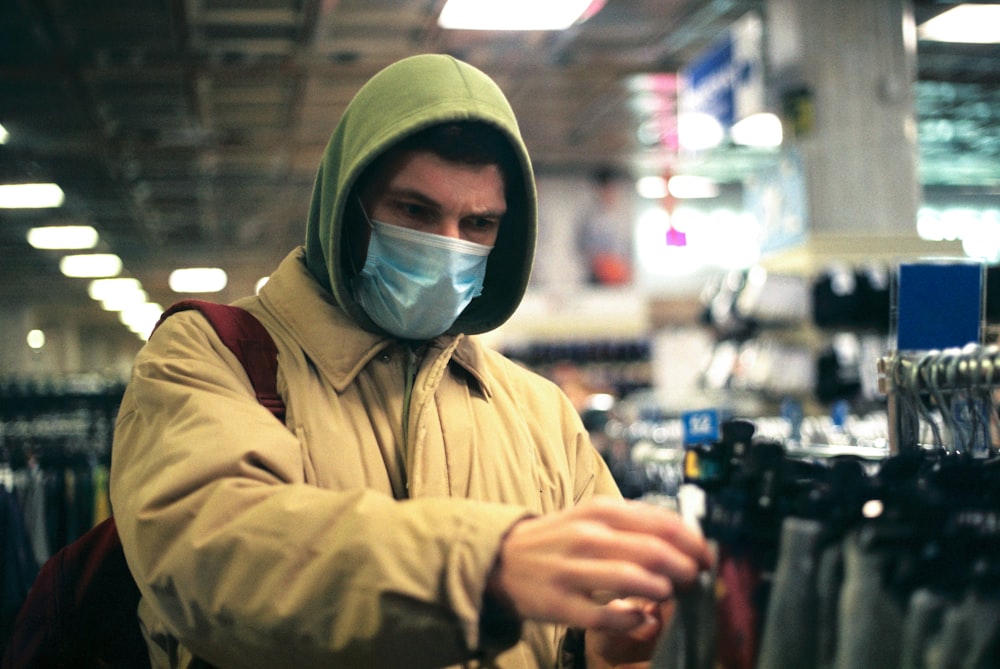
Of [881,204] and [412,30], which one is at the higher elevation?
[412,30]

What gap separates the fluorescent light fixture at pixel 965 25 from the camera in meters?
7.69

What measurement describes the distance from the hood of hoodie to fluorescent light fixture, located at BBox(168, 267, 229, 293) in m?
18.3

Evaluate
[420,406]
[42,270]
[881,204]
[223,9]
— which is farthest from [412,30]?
[42,270]

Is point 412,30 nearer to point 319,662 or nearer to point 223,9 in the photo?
point 223,9

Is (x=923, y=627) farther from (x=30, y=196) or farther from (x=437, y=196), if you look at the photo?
(x=30, y=196)

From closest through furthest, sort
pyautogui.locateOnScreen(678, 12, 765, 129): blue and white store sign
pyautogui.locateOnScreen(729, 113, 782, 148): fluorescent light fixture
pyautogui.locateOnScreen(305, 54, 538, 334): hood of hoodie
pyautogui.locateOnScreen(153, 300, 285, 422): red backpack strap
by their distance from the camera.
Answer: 1. pyautogui.locateOnScreen(153, 300, 285, 422): red backpack strap
2. pyautogui.locateOnScreen(305, 54, 538, 334): hood of hoodie
3. pyautogui.locateOnScreen(678, 12, 765, 129): blue and white store sign
4. pyautogui.locateOnScreen(729, 113, 782, 148): fluorescent light fixture

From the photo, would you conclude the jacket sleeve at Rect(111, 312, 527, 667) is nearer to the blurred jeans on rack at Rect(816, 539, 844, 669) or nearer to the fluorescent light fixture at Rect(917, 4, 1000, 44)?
the blurred jeans on rack at Rect(816, 539, 844, 669)

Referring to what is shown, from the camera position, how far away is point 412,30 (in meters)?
7.75

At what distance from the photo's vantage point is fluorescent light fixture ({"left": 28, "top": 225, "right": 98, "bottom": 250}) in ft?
49.0

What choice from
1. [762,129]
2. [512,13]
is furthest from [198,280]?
[512,13]

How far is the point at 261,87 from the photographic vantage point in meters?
8.92

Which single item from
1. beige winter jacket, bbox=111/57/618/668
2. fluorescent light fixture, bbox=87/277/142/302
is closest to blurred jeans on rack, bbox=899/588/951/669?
beige winter jacket, bbox=111/57/618/668

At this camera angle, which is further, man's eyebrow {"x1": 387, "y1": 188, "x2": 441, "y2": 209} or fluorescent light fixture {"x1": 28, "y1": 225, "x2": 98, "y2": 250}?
fluorescent light fixture {"x1": 28, "y1": 225, "x2": 98, "y2": 250}

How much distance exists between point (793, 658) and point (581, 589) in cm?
23
